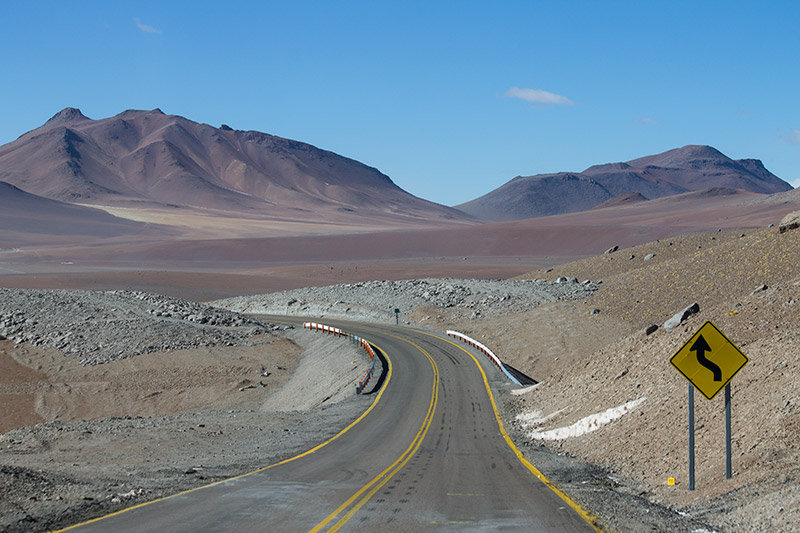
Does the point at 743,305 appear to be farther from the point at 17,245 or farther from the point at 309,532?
the point at 17,245

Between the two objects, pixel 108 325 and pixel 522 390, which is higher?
pixel 108 325

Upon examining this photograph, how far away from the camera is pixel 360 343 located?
43.5 metres

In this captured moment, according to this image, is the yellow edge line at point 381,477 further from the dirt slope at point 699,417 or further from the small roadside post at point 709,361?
the small roadside post at point 709,361

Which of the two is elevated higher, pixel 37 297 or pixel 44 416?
pixel 37 297

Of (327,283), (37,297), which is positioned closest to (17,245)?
(327,283)

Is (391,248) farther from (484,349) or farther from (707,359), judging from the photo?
(707,359)

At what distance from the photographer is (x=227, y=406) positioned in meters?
A: 32.6

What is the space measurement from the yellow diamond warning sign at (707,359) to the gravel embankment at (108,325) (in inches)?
1302

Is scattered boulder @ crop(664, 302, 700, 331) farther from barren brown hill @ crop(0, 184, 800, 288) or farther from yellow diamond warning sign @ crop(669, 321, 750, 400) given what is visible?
barren brown hill @ crop(0, 184, 800, 288)

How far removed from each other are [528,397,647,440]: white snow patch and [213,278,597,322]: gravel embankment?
32.7 meters

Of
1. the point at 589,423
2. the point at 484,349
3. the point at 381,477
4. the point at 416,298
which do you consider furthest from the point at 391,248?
the point at 381,477

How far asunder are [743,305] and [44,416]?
25.7m

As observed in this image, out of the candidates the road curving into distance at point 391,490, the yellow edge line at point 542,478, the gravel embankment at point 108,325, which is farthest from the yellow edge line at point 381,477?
the gravel embankment at point 108,325

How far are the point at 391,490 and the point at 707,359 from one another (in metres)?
5.50
